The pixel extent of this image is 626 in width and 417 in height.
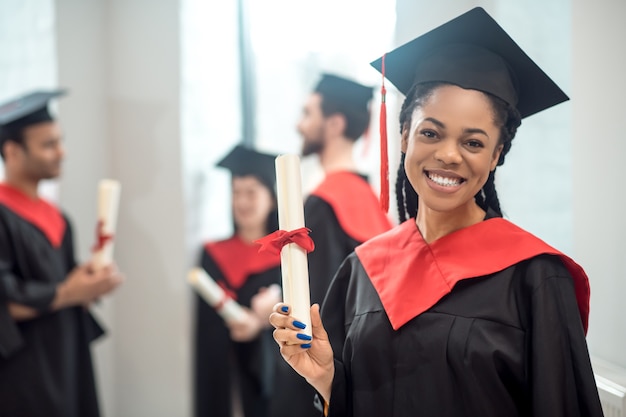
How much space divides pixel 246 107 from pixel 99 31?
1.04 metres

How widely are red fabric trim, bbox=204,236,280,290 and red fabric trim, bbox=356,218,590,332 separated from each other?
2.13m

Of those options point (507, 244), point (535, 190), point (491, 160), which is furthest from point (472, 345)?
point (535, 190)

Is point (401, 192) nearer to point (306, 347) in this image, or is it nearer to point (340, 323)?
point (340, 323)

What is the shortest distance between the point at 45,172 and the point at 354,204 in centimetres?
156

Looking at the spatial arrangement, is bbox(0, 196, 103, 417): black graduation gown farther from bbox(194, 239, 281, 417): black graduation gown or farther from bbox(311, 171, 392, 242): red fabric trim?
bbox(311, 171, 392, 242): red fabric trim

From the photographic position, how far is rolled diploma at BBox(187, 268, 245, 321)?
10.3 ft

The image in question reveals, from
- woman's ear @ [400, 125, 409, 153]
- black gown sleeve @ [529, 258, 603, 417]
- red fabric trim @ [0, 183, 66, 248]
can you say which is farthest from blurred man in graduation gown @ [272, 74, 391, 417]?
red fabric trim @ [0, 183, 66, 248]

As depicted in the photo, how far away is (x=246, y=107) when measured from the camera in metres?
4.02

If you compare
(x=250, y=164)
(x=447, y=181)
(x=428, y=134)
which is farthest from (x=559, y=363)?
(x=250, y=164)

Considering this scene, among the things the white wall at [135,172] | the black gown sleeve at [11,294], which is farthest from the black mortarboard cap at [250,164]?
the black gown sleeve at [11,294]

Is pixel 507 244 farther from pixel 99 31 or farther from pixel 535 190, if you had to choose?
pixel 99 31

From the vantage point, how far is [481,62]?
1.17 m

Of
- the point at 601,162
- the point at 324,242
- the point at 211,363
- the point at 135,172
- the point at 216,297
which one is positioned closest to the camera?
the point at 601,162

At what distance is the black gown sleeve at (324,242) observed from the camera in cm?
224
